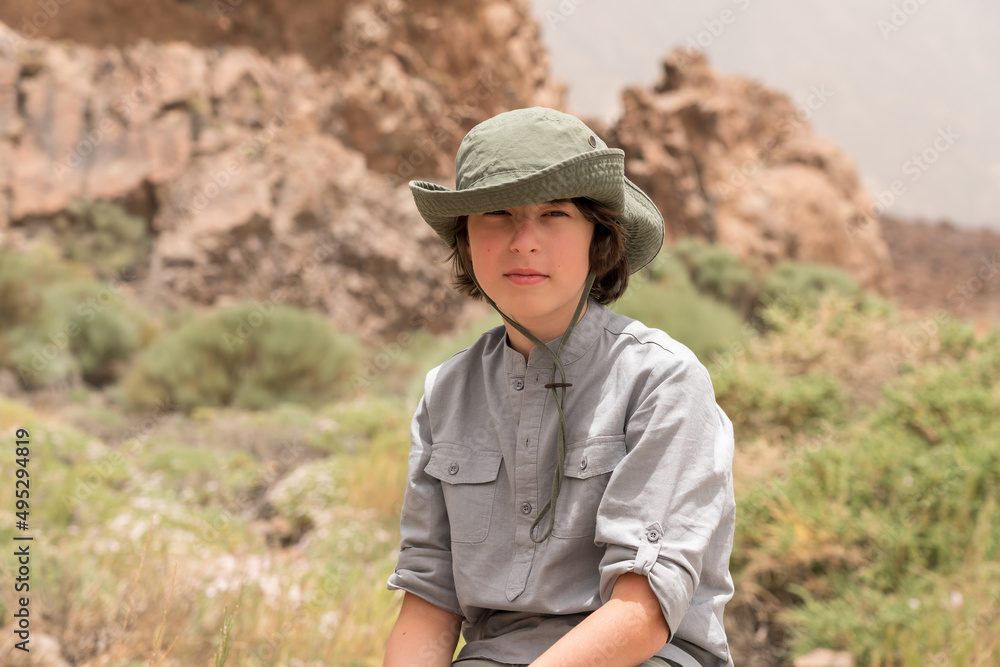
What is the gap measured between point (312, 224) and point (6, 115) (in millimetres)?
5014

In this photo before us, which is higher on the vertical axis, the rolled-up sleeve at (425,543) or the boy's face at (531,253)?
the boy's face at (531,253)

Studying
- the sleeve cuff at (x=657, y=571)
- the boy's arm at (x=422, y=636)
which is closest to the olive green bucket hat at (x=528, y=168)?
the sleeve cuff at (x=657, y=571)

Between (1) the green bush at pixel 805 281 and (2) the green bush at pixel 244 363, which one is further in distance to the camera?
(1) the green bush at pixel 805 281

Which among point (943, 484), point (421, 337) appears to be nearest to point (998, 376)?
point (943, 484)

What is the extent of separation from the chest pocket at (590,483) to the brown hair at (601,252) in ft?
1.08

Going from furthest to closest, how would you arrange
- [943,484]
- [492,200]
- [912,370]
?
Result: [912,370]
[943,484]
[492,200]

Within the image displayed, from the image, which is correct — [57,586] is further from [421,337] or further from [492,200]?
[421,337]

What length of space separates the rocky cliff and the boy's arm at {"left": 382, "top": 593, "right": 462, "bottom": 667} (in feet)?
35.7

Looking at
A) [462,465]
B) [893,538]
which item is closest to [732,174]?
[893,538]

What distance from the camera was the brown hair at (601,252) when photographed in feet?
4.32

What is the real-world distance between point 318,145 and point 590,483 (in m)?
12.9

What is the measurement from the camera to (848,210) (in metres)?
14.5

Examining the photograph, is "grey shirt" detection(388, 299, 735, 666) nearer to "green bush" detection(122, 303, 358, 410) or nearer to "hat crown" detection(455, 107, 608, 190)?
"hat crown" detection(455, 107, 608, 190)

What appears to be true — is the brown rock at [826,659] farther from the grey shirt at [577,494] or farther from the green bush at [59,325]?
the green bush at [59,325]
